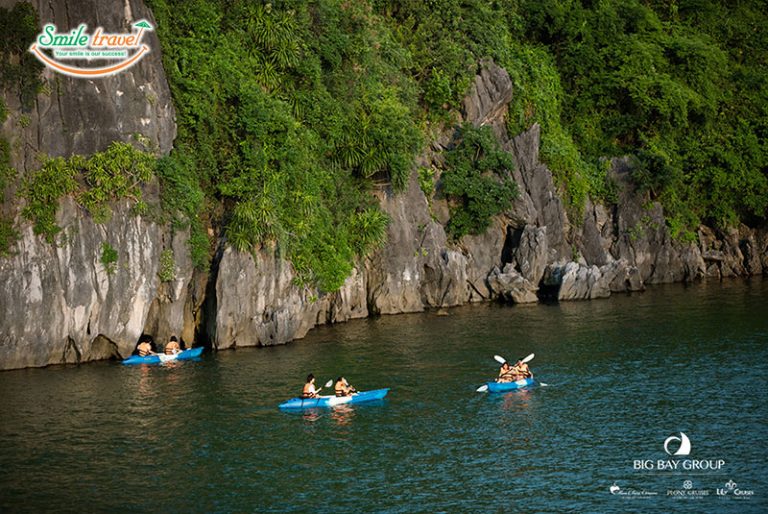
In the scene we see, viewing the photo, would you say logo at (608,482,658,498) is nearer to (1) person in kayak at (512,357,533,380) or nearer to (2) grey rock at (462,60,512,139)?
(1) person in kayak at (512,357,533,380)

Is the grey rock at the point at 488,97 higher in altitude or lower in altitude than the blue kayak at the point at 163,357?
higher

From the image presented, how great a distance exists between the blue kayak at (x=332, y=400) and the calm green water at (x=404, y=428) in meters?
0.49

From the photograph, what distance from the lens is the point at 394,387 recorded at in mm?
37719

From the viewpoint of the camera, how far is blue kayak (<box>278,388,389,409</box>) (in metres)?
34.7

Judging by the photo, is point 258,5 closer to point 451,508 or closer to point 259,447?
point 259,447

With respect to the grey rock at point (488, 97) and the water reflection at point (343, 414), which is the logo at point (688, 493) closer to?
the water reflection at point (343, 414)

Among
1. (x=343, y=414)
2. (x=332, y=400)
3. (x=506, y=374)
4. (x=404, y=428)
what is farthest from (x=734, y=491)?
(x=332, y=400)

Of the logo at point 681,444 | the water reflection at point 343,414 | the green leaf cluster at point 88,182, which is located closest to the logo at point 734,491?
the logo at point 681,444

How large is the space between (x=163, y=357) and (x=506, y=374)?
15.8 metres

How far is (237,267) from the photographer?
1770 inches

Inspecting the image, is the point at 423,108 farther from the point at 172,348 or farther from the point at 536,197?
the point at 172,348

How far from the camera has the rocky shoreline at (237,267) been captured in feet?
133

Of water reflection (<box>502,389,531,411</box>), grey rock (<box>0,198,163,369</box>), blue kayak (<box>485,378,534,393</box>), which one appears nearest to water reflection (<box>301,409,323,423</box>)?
water reflection (<box>502,389,531,411</box>)

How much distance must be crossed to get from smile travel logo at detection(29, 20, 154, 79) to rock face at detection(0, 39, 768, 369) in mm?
619
